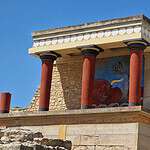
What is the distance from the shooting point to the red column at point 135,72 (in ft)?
55.3

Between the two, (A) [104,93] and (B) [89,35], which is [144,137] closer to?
(A) [104,93]

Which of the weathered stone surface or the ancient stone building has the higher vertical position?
the ancient stone building

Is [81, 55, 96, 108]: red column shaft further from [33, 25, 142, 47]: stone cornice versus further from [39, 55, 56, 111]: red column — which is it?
[39, 55, 56, 111]: red column

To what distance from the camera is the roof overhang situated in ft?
57.4

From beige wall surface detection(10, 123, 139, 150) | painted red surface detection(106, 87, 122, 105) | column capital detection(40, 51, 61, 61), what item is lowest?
beige wall surface detection(10, 123, 139, 150)

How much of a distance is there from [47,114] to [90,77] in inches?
87.0

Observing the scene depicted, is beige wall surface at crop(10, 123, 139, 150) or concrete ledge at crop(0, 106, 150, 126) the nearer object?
beige wall surface at crop(10, 123, 139, 150)

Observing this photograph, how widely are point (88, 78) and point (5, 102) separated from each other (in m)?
4.63

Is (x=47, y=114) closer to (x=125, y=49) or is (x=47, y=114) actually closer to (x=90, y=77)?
(x=90, y=77)

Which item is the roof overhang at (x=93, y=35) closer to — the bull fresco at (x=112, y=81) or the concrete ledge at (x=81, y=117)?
the bull fresco at (x=112, y=81)

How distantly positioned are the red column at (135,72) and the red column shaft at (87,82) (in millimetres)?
1694

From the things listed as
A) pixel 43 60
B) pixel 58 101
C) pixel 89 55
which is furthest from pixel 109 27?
pixel 58 101

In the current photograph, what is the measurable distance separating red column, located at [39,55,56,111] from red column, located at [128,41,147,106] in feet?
12.8

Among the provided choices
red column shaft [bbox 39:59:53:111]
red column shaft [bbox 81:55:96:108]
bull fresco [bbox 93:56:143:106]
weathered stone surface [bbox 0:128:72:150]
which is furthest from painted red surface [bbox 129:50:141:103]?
weathered stone surface [bbox 0:128:72:150]
